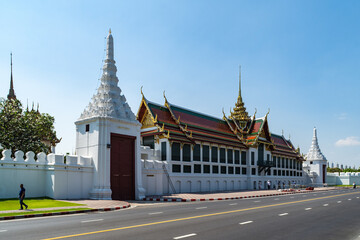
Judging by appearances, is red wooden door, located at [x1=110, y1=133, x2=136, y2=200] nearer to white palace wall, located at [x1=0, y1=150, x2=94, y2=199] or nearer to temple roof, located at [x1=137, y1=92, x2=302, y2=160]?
white palace wall, located at [x1=0, y1=150, x2=94, y2=199]

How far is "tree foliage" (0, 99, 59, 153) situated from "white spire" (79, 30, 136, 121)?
7.81m

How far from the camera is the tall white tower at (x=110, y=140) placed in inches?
998

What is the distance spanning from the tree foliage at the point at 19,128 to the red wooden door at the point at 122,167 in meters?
10.3

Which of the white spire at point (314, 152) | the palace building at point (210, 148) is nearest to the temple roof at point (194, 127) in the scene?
the palace building at point (210, 148)

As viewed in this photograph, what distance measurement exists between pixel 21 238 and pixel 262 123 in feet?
166

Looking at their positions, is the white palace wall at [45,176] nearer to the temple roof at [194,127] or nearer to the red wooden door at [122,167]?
the red wooden door at [122,167]

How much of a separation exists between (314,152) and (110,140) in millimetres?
62885

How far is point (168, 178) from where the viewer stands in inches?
1432

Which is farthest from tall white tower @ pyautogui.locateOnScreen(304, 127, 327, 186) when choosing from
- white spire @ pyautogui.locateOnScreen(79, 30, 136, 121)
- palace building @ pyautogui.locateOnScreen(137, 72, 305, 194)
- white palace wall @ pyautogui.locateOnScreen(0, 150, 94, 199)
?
white palace wall @ pyautogui.locateOnScreen(0, 150, 94, 199)

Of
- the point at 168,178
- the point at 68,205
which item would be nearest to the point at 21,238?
the point at 68,205

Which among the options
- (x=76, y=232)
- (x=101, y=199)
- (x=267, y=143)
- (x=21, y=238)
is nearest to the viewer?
(x=21, y=238)

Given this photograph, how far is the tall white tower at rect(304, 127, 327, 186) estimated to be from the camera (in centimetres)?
7606

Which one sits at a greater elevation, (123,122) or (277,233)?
(123,122)

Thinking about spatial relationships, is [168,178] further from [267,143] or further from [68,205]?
[267,143]
